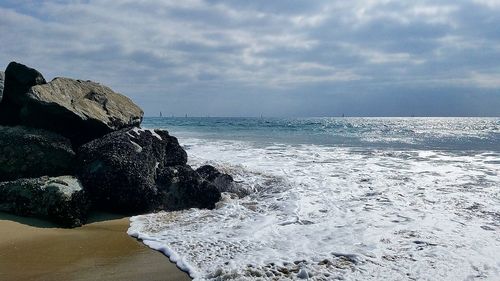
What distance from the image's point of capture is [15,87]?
9.01 meters

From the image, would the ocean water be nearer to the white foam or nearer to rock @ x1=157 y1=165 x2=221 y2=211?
the white foam

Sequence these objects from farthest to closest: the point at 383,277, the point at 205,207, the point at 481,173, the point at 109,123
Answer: the point at 481,173 < the point at 109,123 < the point at 205,207 < the point at 383,277

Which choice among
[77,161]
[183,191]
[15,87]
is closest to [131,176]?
[183,191]

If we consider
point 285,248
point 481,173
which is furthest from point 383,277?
point 481,173

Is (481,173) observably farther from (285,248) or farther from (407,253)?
(285,248)

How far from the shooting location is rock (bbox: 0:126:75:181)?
7.46 metres

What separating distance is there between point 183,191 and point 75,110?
9.44ft

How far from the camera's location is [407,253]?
526cm

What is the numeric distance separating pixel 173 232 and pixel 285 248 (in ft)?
5.96

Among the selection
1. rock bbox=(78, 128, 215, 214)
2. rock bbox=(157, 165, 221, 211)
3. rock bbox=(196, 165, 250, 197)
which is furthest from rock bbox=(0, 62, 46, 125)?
rock bbox=(196, 165, 250, 197)

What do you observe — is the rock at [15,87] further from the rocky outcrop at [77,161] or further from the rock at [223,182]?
the rock at [223,182]

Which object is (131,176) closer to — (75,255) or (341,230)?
(75,255)

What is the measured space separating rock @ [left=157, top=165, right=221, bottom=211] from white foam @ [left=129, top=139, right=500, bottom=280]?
12.8 inches

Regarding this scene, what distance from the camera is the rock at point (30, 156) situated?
24.5 feet
